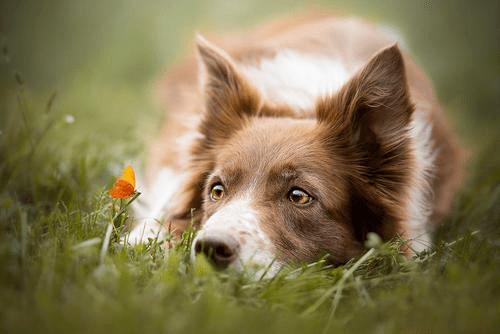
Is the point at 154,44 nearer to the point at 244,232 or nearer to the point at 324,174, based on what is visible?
the point at 324,174

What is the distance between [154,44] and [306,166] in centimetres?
654

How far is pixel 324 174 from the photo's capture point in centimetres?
306

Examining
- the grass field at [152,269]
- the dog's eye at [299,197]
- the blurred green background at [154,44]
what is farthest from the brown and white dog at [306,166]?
the blurred green background at [154,44]

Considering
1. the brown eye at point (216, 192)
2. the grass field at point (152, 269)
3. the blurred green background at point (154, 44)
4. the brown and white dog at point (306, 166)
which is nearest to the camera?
the grass field at point (152, 269)

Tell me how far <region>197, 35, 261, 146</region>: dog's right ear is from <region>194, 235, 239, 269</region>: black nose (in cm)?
120

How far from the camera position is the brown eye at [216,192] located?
10.6 feet

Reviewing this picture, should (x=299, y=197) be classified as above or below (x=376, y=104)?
below

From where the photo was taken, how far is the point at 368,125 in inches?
126

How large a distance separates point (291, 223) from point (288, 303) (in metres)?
0.66

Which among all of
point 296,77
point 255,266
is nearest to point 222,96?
point 296,77

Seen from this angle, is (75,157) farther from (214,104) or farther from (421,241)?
(421,241)

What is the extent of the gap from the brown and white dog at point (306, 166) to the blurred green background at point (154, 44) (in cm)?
286

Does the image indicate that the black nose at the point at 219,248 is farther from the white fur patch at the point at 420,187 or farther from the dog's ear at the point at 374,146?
the white fur patch at the point at 420,187

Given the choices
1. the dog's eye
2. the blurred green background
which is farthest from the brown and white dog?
the blurred green background
